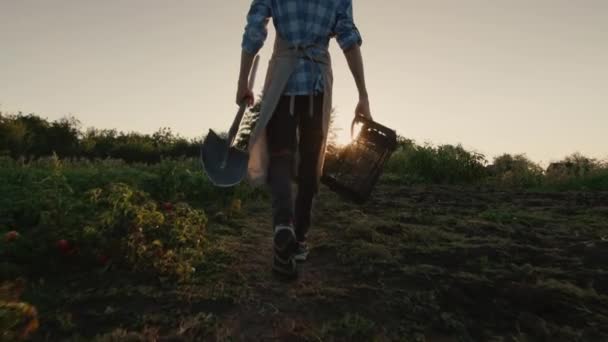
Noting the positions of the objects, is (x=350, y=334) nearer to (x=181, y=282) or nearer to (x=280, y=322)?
(x=280, y=322)

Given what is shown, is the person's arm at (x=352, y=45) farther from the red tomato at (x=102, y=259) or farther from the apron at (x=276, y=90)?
the red tomato at (x=102, y=259)

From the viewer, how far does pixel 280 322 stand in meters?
2.15

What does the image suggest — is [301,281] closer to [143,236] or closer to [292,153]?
[292,153]

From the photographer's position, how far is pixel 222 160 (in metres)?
3.04

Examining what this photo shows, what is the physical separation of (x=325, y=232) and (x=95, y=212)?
216cm

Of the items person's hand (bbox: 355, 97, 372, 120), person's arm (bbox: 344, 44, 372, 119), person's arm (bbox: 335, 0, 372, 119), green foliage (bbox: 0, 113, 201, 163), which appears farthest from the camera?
green foliage (bbox: 0, 113, 201, 163)

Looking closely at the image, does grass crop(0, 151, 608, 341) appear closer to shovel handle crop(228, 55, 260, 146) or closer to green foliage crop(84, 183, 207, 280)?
green foliage crop(84, 183, 207, 280)

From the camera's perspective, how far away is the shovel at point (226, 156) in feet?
9.73

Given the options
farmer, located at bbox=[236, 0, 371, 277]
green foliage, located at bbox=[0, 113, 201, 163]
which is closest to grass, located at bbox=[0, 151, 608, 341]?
farmer, located at bbox=[236, 0, 371, 277]

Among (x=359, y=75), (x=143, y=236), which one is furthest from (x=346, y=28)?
(x=143, y=236)

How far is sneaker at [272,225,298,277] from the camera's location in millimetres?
2650

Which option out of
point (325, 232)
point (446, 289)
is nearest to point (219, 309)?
point (446, 289)

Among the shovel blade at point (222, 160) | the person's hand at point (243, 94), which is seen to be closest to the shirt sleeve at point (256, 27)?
the person's hand at point (243, 94)

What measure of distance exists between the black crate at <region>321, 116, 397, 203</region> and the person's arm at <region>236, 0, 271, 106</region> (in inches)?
37.2
